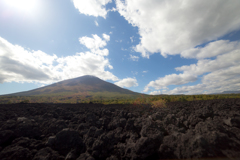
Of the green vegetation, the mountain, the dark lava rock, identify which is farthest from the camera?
the mountain

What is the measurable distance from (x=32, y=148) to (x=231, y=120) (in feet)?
24.0

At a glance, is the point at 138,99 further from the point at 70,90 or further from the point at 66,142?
the point at 70,90

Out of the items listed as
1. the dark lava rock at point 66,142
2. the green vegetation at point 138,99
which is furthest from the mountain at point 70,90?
the dark lava rock at point 66,142

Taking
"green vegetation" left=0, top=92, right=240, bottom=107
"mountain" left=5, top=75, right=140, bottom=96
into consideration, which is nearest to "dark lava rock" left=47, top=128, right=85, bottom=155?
"green vegetation" left=0, top=92, right=240, bottom=107

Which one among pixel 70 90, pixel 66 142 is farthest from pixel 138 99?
pixel 70 90

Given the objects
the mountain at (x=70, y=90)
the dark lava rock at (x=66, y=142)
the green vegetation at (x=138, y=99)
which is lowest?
the dark lava rock at (x=66, y=142)

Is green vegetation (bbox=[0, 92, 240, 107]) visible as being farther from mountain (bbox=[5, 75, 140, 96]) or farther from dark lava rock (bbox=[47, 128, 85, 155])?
mountain (bbox=[5, 75, 140, 96])

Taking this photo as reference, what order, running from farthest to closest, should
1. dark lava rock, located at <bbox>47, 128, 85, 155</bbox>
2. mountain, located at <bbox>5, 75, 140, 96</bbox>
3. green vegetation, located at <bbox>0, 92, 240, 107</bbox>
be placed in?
mountain, located at <bbox>5, 75, 140, 96</bbox>
green vegetation, located at <bbox>0, 92, 240, 107</bbox>
dark lava rock, located at <bbox>47, 128, 85, 155</bbox>

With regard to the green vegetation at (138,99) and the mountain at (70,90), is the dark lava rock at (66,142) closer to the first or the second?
the green vegetation at (138,99)

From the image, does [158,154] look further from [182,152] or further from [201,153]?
[201,153]

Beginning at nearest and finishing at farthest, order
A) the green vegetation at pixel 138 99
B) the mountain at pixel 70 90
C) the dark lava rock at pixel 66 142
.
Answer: the dark lava rock at pixel 66 142, the green vegetation at pixel 138 99, the mountain at pixel 70 90

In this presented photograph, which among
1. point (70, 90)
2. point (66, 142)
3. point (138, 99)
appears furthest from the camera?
point (70, 90)

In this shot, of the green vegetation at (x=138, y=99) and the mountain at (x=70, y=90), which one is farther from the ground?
the mountain at (x=70, y=90)

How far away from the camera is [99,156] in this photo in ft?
10.5
